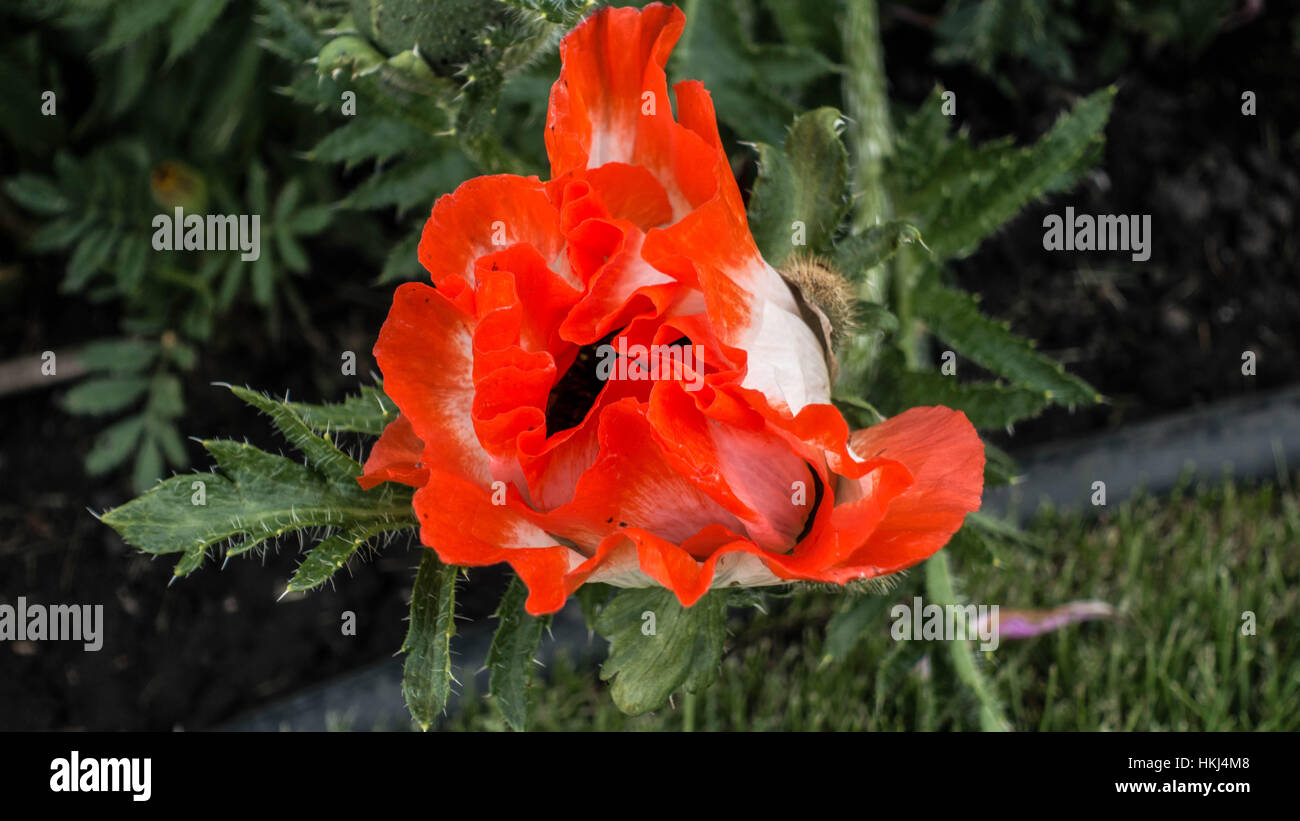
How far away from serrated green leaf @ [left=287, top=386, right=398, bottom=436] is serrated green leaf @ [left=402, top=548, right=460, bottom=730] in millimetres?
133

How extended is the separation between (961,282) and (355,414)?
1519mm

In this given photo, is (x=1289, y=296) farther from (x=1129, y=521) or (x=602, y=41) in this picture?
(x=602, y=41)

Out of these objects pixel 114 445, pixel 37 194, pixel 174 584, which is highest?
pixel 37 194

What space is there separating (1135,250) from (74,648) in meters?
2.20

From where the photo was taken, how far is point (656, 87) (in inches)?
32.4

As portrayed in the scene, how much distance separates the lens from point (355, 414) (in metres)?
0.93

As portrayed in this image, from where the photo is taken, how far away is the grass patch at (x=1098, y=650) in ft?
5.36

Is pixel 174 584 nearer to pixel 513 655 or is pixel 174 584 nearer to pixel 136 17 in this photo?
pixel 136 17

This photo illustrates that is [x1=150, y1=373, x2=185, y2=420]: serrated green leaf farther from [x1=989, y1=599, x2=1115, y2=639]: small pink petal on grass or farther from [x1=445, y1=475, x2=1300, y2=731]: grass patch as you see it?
[x1=989, y1=599, x2=1115, y2=639]: small pink petal on grass

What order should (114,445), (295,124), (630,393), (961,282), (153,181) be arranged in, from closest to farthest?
(630,393), (153,181), (114,445), (295,124), (961,282)

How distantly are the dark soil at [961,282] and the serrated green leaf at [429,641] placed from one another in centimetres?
112

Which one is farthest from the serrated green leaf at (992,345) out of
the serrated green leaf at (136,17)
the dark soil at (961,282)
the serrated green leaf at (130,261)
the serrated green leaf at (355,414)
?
the serrated green leaf at (130,261)

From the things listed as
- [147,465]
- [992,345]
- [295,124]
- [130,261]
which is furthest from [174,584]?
[992,345]
